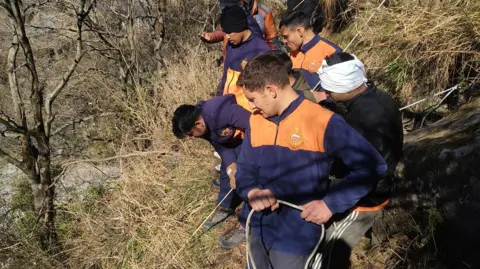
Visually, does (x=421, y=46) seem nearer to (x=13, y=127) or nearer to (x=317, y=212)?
(x=317, y=212)

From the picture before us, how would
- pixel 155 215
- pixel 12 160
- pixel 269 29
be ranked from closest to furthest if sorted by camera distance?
pixel 155 215, pixel 12 160, pixel 269 29

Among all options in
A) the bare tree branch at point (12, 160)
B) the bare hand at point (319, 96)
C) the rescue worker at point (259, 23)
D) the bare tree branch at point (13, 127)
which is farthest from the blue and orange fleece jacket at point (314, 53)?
the bare tree branch at point (12, 160)

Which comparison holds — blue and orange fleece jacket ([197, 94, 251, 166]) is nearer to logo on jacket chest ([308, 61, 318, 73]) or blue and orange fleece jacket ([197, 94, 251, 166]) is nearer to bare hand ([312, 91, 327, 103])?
bare hand ([312, 91, 327, 103])

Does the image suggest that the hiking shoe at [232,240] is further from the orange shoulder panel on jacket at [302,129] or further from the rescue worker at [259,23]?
the rescue worker at [259,23]

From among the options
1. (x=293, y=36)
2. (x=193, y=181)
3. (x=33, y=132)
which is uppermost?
(x=293, y=36)

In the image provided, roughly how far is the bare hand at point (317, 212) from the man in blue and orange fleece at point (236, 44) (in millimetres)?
1647

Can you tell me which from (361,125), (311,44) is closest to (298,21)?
(311,44)

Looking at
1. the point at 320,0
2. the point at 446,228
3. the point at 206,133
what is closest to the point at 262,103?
the point at 206,133

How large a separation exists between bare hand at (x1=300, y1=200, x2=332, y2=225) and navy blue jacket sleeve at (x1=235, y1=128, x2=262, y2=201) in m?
0.29

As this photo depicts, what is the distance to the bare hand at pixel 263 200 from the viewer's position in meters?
1.84

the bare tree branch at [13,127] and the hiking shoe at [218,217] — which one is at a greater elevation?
the bare tree branch at [13,127]

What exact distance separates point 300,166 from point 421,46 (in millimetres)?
2860

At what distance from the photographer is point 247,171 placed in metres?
2.05

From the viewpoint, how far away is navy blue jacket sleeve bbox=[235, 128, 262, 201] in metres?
2.00
